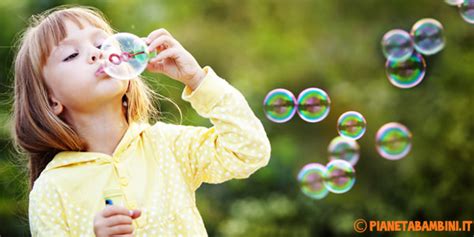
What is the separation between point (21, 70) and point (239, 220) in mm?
Result: 2448

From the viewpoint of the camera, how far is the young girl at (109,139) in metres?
2.06

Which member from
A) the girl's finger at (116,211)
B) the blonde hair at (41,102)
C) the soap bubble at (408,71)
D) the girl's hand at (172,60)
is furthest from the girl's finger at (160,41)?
the soap bubble at (408,71)

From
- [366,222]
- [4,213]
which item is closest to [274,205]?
[366,222]

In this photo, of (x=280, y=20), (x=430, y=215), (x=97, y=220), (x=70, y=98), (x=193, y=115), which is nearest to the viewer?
(x=97, y=220)

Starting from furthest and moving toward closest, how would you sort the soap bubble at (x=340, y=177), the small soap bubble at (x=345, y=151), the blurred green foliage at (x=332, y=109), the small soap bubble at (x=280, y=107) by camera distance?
the blurred green foliage at (x=332, y=109) → the small soap bubble at (x=345, y=151) → the soap bubble at (x=340, y=177) → the small soap bubble at (x=280, y=107)

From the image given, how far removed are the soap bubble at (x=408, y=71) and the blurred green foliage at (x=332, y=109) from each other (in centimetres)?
117

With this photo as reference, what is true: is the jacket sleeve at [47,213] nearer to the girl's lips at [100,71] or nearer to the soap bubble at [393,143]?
the girl's lips at [100,71]

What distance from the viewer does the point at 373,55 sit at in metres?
4.88

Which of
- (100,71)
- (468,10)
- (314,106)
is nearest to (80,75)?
(100,71)

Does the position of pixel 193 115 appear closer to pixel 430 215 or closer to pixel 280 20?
pixel 280 20

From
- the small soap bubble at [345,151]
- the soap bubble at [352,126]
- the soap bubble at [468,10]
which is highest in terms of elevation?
the soap bubble at [468,10]

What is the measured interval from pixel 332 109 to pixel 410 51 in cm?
146

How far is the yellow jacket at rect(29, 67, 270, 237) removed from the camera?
6.73 feet

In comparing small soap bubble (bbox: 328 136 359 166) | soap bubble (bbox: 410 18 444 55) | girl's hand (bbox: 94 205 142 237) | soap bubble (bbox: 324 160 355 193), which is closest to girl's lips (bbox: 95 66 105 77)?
girl's hand (bbox: 94 205 142 237)
